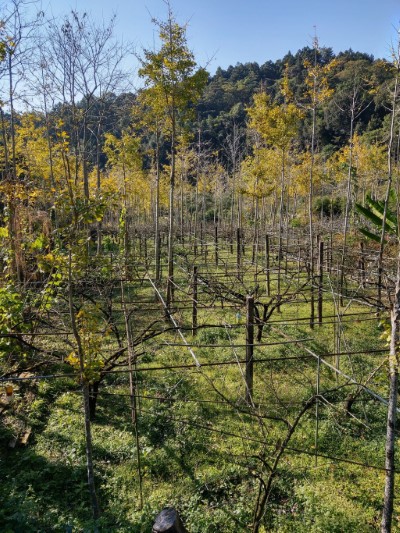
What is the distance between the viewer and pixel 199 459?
526 centimetres

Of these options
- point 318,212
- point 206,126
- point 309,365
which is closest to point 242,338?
point 309,365

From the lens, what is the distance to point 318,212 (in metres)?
33.6

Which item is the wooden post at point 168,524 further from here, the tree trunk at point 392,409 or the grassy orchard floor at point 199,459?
the tree trunk at point 392,409

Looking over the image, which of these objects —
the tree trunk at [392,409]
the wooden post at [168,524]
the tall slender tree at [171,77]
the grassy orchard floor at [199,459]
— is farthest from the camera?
the tall slender tree at [171,77]

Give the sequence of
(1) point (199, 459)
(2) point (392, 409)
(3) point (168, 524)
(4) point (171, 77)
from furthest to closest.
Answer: (4) point (171, 77), (1) point (199, 459), (2) point (392, 409), (3) point (168, 524)

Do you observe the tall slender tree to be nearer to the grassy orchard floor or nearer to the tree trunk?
the grassy orchard floor

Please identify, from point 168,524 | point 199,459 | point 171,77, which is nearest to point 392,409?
point 168,524

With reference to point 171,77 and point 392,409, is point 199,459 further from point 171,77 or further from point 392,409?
point 171,77

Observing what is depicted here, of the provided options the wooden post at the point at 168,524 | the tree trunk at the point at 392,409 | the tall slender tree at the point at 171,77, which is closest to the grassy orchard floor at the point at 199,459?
the tree trunk at the point at 392,409

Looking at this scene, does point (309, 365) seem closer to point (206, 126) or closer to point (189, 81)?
point (189, 81)

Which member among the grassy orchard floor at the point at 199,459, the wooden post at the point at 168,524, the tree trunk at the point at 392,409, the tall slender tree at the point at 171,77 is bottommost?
the grassy orchard floor at the point at 199,459

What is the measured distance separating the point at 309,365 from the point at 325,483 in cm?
341

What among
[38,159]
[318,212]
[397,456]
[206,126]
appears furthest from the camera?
[206,126]

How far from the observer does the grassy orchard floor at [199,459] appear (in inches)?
165
